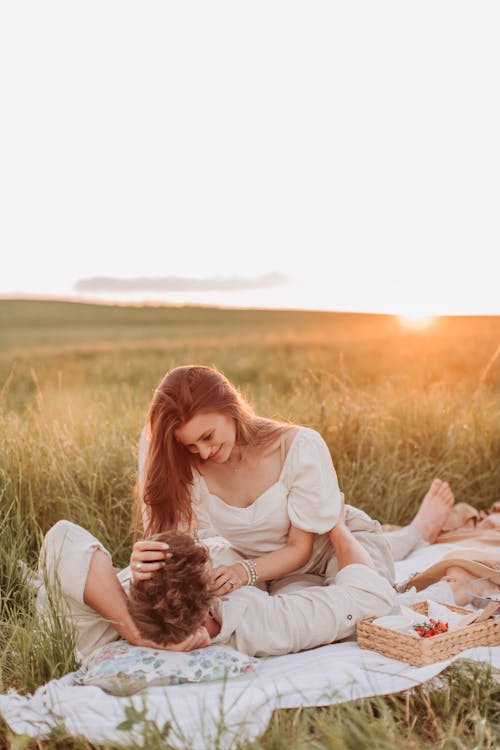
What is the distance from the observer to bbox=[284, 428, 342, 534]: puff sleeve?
11.9ft

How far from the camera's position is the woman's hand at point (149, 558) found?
302 cm

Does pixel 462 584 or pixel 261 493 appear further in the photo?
pixel 462 584

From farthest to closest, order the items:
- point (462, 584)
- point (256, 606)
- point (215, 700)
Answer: point (462, 584) → point (256, 606) → point (215, 700)

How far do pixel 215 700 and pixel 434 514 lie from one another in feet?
9.06

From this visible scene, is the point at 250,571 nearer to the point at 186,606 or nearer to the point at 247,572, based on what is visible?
the point at 247,572

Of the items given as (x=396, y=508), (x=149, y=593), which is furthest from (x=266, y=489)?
(x=396, y=508)

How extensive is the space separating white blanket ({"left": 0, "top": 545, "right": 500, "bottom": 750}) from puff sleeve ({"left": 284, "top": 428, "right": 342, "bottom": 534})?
606 millimetres

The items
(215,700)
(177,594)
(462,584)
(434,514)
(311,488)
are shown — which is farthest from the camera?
(434,514)

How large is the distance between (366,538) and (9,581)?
1.68 m

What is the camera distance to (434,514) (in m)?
5.29

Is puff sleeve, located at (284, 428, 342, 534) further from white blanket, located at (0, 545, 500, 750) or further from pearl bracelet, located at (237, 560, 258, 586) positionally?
white blanket, located at (0, 545, 500, 750)

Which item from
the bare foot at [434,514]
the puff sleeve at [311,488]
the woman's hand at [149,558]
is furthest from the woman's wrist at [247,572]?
the bare foot at [434,514]

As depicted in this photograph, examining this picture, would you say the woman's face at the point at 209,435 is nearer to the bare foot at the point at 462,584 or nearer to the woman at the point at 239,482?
the woman at the point at 239,482

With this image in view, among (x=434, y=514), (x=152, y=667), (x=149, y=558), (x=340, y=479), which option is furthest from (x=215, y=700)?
(x=340, y=479)
